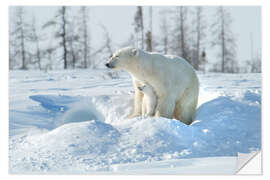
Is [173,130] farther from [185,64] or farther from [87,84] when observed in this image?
[87,84]

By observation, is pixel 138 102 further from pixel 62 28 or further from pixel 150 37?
pixel 62 28

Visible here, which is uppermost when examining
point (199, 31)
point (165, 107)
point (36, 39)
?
point (199, 31)

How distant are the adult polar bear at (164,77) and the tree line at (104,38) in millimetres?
397

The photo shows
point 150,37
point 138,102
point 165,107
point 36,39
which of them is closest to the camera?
point 165,107

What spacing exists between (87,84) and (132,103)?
0.76 m

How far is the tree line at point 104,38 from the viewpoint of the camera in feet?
16.8

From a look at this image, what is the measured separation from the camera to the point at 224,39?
532cm

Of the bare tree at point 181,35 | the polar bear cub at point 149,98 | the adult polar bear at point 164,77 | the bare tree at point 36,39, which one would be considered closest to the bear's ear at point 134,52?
the adult polar bear at point 164,77

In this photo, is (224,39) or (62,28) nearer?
(224,39)

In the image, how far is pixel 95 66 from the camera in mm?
5547

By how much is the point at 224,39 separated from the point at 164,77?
40.6 inches

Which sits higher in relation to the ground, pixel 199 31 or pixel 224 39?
pixel 199 31

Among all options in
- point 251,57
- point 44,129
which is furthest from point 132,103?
point 251,57

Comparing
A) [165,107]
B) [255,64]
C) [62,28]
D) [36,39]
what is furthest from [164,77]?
[36,39]
